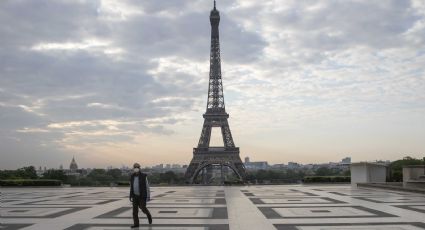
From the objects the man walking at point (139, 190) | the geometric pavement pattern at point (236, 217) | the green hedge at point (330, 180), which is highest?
the man walking at point (139, 190)

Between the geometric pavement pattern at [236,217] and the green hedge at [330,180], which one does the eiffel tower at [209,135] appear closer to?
the green hedge at [330,180]

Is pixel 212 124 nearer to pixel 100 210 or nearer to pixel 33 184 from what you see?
pixel 33 184

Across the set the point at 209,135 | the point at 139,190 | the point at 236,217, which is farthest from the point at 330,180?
the point at 209,135

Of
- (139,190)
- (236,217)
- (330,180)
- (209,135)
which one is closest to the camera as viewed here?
(139,190)

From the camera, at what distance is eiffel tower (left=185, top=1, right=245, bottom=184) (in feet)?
259

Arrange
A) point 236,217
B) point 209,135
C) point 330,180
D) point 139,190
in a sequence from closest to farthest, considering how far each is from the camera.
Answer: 1. point 139,190
2. point 236,217
3. point 330,180
4. point 209,135

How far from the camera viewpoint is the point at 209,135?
271ft

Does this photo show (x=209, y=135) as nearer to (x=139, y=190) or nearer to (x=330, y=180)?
(x=330, y=180)

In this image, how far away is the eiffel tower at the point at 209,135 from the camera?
7894 cm

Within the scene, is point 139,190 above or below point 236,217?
above

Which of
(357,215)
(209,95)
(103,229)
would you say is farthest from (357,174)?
(209,95)

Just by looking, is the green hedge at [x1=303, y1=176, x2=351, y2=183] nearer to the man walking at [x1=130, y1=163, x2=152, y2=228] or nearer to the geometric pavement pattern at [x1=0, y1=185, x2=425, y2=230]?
the geometric pavement pattern at [x1=0, y1=185, x2=425, y2=230]

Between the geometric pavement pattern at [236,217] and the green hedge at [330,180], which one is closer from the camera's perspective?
the geometric pavement pattern at [236,217]

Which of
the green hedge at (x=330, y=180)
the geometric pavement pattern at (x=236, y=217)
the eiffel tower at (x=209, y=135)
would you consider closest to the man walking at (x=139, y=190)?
the geometric pavement pattern at (x=236, y=217)
